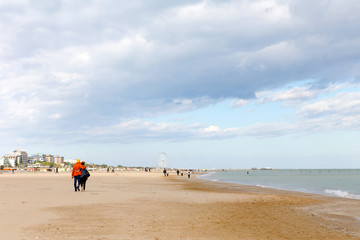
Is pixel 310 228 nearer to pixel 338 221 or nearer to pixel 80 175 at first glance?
pixel 338 221

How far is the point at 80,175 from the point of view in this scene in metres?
23.0

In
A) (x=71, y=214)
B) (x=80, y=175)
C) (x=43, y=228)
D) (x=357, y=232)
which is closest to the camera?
(x=43, y=228)

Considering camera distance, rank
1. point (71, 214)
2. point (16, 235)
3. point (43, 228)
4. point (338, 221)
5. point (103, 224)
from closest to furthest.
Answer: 1. point (16, 235)
2. point (43, 228)
3. point (103, 224)
4. point (71, 214)
5. point (338, 221)

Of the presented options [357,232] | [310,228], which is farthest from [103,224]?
[357,232]

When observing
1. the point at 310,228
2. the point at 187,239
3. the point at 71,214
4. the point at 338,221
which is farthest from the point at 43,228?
the point at 338,221

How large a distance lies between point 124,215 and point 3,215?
175 inches

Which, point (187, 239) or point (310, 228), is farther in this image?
point (310, 228)

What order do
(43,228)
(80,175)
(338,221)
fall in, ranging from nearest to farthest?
(43,228) → (338,221) → (80,175)

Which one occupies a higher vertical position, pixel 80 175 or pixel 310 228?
pixel 80 175

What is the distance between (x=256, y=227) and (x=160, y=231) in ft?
12.1

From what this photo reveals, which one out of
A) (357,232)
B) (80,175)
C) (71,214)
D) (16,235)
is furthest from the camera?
(80,175)

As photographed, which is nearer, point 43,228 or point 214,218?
point 43,228

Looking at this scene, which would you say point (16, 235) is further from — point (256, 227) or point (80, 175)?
point (80, 175)

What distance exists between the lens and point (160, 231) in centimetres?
996
